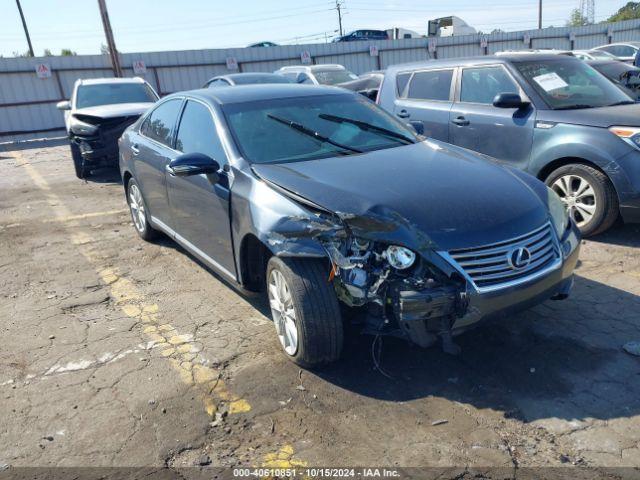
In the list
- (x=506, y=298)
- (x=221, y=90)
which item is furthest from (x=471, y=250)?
(x=221, y=90)

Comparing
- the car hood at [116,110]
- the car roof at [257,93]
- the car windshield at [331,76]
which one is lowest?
the car windshield at [331,76]

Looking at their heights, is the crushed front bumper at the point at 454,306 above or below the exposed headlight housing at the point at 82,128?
below

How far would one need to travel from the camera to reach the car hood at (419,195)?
2.91 metres

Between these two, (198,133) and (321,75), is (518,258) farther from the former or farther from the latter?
(321,75)

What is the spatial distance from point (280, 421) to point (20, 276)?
3.68m

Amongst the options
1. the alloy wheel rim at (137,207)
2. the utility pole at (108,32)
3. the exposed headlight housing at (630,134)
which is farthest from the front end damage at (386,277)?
the utility pole at (108,32)

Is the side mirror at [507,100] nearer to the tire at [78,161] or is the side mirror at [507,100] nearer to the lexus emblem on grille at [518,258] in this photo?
the lexus emblem on grille at [518,258]

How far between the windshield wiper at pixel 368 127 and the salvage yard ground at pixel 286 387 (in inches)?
62.2

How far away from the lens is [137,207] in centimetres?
595

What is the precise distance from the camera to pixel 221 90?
15.1 ft

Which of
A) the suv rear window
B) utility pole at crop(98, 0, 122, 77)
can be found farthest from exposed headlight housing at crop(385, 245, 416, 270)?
utility pole at crop(98, 0, 122, 77)

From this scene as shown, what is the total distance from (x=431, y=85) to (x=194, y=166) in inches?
163

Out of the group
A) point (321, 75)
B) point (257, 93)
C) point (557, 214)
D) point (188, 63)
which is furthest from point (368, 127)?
point (188, 63)

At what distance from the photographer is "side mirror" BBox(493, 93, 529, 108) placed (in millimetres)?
5555
